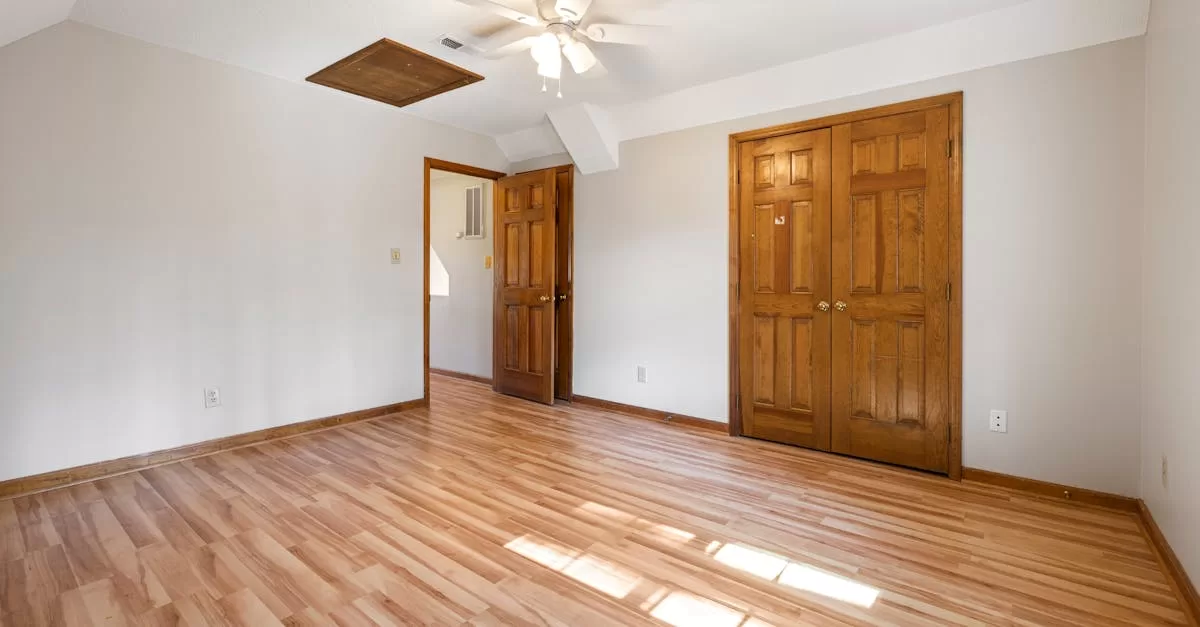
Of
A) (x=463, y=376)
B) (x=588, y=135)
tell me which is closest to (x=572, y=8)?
(x=588, y=135)

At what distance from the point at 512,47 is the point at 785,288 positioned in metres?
2.27

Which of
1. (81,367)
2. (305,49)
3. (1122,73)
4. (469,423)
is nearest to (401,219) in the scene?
(305,49)

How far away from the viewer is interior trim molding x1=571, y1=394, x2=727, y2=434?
4.05 metres

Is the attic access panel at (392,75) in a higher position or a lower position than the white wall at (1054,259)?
higher

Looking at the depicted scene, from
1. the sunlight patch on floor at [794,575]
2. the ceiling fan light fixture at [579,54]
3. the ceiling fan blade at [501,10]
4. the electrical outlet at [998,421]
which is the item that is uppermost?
the ceiling fan light fixture at [579,54]

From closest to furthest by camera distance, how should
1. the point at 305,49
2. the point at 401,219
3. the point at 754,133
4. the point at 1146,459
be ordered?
the point at 1146,459, the point at 305,49, the point at 754,133, the point at 401,219

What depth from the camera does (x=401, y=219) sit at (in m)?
4.56

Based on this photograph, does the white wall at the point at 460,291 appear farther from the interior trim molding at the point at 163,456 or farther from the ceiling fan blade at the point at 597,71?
the ceiling fan blade at the point at 597,71

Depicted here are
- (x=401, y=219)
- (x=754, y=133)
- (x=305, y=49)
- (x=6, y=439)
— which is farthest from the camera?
(x=401, y=219)

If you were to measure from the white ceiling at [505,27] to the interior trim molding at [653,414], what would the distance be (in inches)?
97.8

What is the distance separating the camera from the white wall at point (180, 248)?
2.82m

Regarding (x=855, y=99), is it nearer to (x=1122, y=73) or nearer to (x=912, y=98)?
(x=912, y=98)

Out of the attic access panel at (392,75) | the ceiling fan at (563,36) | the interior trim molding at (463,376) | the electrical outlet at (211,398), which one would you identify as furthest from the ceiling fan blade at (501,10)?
the interior trim molding at (463,376)

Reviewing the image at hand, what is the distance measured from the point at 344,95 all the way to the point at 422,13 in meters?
1.64
